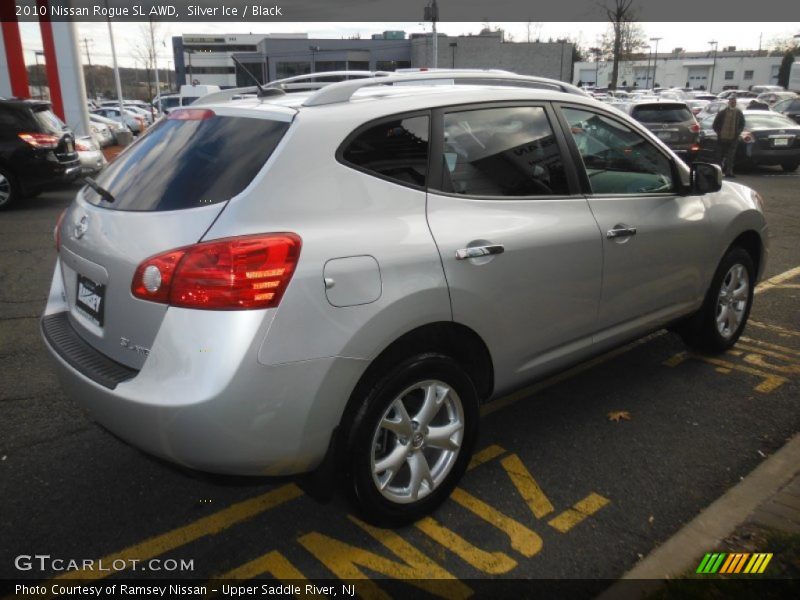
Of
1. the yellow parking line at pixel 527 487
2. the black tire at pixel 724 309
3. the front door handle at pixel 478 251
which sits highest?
the front door handle at pixel 478 251

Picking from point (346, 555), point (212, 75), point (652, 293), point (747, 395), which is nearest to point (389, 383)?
point (346, 555)

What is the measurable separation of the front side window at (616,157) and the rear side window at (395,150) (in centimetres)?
105

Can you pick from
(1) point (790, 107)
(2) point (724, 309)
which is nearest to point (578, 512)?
(2) point (724, 309)

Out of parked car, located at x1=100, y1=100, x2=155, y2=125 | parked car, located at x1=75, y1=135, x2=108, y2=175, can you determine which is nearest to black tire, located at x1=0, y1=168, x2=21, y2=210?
parked car, located at x1=75, y1=135, x2=108, y2=175

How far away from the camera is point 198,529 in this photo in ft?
9.37

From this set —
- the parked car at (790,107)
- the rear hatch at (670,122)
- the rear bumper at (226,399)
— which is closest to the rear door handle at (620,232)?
the rear bumper at (226,399)

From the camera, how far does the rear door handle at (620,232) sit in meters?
3.48

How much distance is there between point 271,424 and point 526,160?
5.88 ft

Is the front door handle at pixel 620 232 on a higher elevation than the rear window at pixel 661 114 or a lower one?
higher

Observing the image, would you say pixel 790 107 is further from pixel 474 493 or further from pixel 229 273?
pixel 229 273

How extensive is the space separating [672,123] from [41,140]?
1302 cm

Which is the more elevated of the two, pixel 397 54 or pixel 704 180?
pixel 397 54

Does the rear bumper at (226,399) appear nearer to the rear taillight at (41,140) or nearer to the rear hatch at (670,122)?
the rear taillight at (41,140)

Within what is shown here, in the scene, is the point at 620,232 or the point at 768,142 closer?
the point at 620,232
